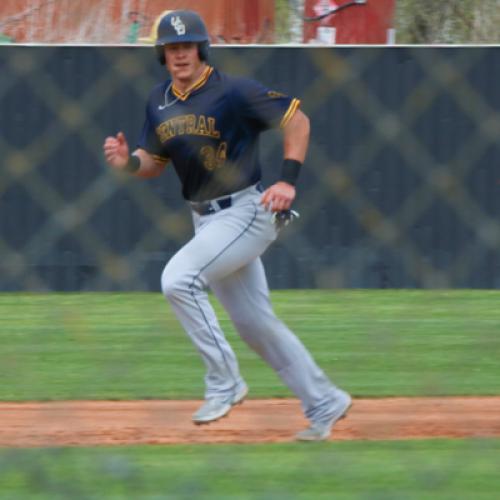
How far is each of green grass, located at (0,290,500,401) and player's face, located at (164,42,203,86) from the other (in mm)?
1907

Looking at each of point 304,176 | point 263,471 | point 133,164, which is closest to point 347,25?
point 304,176

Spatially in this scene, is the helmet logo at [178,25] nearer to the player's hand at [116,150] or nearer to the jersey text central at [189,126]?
the jersey text central at [189,126]

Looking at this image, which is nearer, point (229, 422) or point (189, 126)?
point (189, 126)

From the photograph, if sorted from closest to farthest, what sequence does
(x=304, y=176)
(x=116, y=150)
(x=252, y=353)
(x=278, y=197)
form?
(x=278, y=197) < (x=116, y=150) < (x=252, y=353) < (x=304, y=176)

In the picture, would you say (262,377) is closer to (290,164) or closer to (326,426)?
(326,426)

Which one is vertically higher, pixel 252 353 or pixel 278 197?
pixel 278 197

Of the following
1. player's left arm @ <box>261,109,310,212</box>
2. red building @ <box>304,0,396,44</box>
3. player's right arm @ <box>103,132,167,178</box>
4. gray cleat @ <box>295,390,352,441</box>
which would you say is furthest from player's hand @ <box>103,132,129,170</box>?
red building @ <box>304,0,396,44</box>

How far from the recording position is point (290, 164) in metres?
6.03

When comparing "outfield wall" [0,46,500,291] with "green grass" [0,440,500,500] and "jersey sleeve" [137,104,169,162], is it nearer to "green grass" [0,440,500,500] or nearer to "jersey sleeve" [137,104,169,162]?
"jersey sleeve" [137,104,169,162]

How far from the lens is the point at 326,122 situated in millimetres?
11359

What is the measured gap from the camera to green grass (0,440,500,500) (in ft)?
15.8

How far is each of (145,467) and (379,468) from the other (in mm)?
820

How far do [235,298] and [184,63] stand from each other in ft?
3.13

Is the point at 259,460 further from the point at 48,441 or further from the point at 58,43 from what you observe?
the point at 58,43
